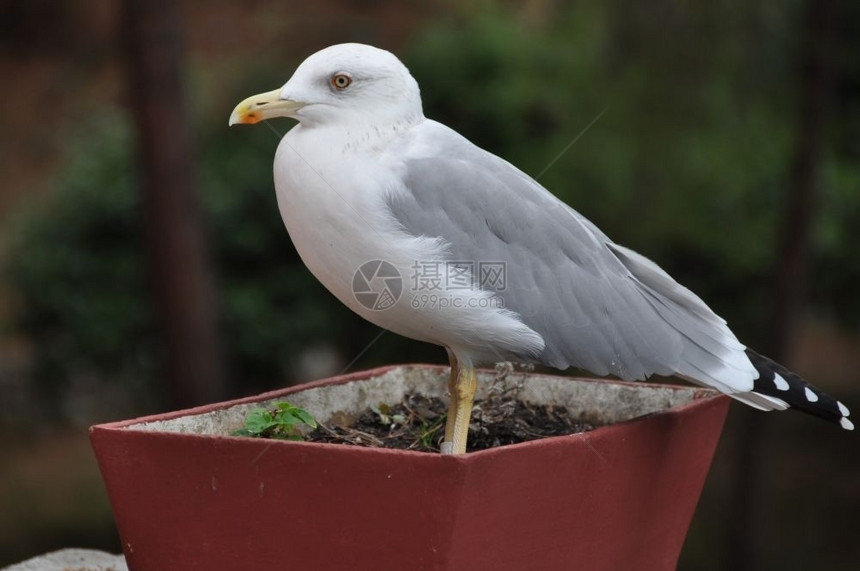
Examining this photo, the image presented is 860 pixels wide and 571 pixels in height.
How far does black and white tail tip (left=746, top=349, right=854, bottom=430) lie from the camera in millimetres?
1886

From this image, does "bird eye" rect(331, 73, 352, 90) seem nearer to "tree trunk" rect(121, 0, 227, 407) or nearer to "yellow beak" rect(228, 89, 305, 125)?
"yellow beak" rect(228, 89, 305, 125)

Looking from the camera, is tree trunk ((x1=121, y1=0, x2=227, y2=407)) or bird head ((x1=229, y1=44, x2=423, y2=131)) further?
tree trunk ((x1=121, y1=0, x2=227, y2=407))

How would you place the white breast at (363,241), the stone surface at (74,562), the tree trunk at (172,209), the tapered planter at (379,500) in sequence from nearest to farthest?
the tapered planter at (379,500) < the white breast at (363,241) < the stone surface at (74,562) < the tree trunk at (172,209)

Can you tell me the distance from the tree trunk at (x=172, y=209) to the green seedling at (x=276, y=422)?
2.45 m

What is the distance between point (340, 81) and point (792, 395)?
3.13ft

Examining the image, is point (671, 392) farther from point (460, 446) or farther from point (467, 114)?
point (467, 114)

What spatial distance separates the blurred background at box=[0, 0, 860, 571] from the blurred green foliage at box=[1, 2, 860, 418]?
0.01 meters

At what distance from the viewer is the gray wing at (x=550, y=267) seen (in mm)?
1772

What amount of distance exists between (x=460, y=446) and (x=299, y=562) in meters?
0.38

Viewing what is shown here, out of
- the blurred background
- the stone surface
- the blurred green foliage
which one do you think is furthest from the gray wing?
the blurred green foliage

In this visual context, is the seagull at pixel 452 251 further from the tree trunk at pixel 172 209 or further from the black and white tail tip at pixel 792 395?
the tree trunk at pixel 172 209

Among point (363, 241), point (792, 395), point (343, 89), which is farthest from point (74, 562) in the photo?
point (792, 395)

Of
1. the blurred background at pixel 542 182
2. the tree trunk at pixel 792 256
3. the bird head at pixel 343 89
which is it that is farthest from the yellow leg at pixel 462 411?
the tree trunk at pixel 792 256

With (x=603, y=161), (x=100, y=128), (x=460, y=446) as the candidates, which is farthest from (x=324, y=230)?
(x=100, y=128)
